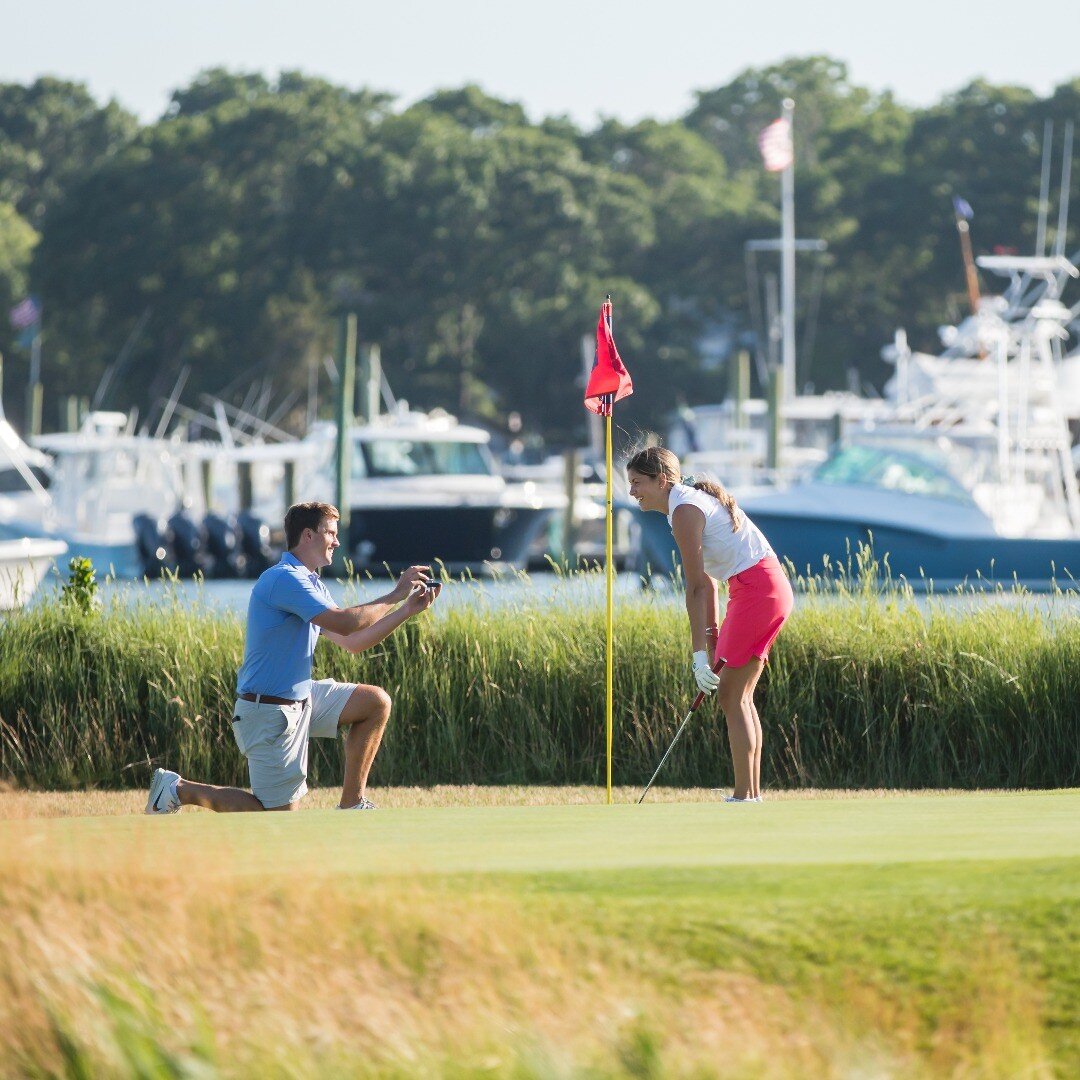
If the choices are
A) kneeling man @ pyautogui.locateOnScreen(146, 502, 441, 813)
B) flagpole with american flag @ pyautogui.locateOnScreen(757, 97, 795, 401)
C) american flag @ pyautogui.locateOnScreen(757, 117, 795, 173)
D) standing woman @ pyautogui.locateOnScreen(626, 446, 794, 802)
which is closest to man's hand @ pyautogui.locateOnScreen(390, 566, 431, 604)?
kneeling man @ pyautogui.locateOnScreen(146, 502, 441, 813)

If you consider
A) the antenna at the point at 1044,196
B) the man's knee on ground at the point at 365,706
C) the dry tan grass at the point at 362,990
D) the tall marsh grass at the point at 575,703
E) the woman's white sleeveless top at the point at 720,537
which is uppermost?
the antenna at the point at 1044,196

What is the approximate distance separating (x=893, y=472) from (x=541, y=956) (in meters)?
18.0

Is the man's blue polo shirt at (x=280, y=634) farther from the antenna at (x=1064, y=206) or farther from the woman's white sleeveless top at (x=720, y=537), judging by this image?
the antenna at (x=1064, y=206)

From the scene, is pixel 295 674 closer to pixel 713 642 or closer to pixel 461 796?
pixel 713 642

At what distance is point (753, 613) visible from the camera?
816 cm

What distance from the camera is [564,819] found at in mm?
6016

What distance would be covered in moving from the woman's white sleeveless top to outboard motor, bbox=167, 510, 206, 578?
2322 cm

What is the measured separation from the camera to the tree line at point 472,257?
219ft

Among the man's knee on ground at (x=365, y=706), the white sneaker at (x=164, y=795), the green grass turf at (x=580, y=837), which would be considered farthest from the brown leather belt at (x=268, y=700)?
the green grass turf at (x=580, y=837)

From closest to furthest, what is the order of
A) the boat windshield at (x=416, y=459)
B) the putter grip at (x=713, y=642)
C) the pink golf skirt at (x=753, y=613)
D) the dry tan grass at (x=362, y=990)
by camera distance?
the dry tan grass at (x=362, y=990) → the pink golf skirt at (x=753, y=613) → the putter grip at (x=713, y=642) → the boat windshield at (x=416, y=459)

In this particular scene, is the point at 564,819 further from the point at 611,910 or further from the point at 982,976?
the point at 982,976

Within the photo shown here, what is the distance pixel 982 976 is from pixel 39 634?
26.8 feet

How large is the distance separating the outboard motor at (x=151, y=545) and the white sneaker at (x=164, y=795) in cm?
2275

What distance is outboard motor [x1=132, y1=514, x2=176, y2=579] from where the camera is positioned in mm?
30844
